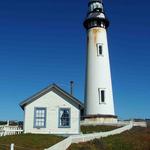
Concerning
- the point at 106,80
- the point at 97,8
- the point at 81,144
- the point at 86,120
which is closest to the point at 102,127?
the point at 86,120

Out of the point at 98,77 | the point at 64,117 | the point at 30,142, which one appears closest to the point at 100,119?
the point at 98,77

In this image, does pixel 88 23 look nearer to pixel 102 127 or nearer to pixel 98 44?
pixel 98 44

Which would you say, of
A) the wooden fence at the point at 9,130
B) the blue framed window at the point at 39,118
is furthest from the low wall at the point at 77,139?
the wooden fence at the point at 9,130

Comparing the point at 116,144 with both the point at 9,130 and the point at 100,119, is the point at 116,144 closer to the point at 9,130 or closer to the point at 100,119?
the point at 9,130

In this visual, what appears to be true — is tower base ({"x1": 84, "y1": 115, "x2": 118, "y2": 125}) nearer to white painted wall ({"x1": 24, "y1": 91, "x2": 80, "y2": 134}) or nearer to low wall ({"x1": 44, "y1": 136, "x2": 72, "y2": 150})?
white painted wall ({"x1": 24, "y1": 91, "x2": 80, "y2": 134})

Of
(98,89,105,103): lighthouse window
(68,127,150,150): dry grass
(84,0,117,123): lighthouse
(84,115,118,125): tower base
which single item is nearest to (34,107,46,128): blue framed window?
(68,127,150,150): dry grass

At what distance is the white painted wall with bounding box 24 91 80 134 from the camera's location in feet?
86.2

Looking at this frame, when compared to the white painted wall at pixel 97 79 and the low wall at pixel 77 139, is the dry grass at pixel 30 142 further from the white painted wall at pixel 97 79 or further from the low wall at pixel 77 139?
the white painted wall at pixel 97 79

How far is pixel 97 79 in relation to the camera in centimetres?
3912

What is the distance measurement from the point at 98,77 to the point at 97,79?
0.91ft

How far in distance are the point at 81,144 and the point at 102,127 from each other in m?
13.0

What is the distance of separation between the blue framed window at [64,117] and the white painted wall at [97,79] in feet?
39.7

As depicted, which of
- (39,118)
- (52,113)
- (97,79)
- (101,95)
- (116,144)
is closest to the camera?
(116,144)

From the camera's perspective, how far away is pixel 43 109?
26.7m
